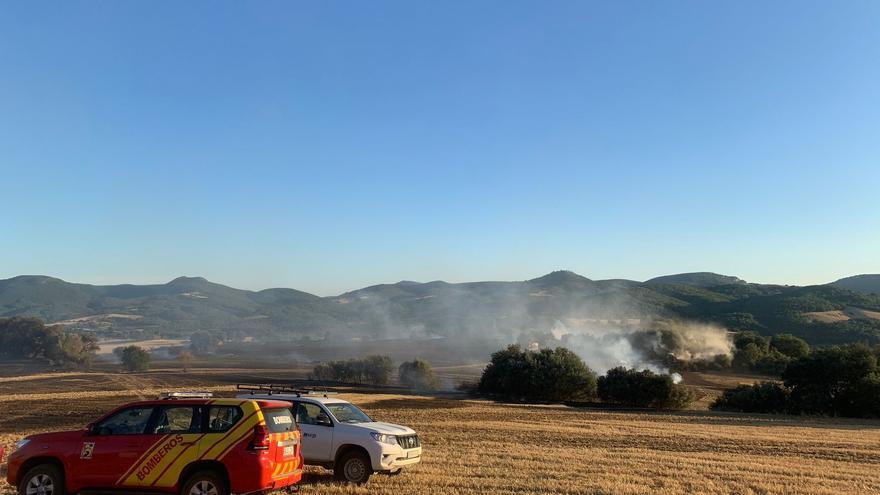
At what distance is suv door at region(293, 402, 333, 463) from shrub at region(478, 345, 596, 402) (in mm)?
52427

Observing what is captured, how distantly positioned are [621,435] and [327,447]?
59.2 ft

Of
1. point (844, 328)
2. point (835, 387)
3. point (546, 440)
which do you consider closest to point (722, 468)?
point (546, 440)

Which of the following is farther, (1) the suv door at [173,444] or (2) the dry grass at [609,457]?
(2) the dry grass at [609,457]

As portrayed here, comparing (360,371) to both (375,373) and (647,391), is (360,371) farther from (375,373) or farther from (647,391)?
(647,391)

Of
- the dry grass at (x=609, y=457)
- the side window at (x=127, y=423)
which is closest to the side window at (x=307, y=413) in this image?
the dry grass at (x=609, y=457)

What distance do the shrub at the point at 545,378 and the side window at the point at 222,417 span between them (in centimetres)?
5602

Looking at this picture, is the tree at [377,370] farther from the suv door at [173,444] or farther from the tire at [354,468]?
the suv door at [173,444]

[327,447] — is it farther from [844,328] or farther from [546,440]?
[844,328]

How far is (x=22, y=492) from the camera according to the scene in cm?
1091

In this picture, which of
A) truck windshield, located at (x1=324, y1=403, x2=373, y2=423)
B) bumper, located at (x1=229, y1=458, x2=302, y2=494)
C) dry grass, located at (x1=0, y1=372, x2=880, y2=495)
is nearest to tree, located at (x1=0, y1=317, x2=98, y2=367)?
dry grass, located at (x1=0, y1=372, x2=880, y2=495)

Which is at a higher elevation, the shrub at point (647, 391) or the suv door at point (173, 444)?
the suv door at point (173, 444)

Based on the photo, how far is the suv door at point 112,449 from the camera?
35.4 ft

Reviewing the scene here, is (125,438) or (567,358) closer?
(125,438)

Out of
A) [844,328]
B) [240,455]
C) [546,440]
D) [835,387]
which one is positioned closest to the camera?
[240,455]
